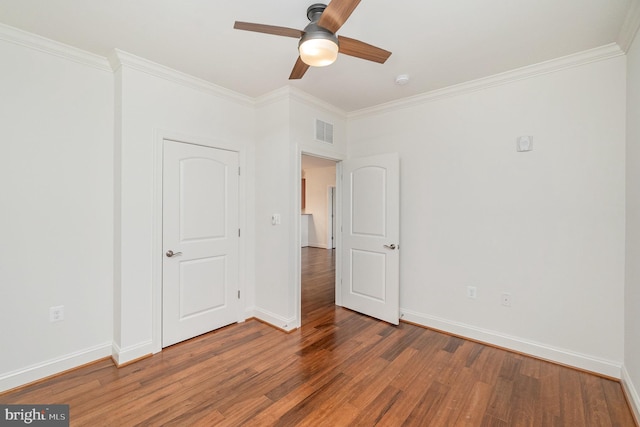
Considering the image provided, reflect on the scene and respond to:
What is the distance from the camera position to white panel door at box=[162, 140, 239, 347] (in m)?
2.77

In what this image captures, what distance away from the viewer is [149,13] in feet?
6.37

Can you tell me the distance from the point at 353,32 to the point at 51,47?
2.37 metres

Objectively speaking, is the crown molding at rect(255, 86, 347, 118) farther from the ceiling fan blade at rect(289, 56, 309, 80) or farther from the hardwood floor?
the hardwood floor

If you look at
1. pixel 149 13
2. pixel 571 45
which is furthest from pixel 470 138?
pixel 149 13

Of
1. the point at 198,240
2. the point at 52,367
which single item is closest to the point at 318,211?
the point at 198,240

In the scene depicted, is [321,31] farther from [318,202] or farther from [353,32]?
A: [318,202]

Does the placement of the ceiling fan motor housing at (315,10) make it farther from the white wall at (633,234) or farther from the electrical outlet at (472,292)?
the electrical outlet at (472,292)

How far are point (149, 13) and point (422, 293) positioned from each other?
3.55m

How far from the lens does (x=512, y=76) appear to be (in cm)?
269

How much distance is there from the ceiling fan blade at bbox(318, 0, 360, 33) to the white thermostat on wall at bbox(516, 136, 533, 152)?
82.0 inches

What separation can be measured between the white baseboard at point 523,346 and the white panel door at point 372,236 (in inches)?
14.9

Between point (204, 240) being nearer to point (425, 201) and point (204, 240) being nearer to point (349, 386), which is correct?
point (349, 386)

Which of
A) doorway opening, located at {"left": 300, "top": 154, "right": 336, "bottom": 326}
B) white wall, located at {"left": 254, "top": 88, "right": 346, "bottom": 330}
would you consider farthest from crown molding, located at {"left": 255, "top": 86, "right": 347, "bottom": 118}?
Answer: doorway opening, located at {"left": 300, "top": 154, "right": 336, "bottom": 326}

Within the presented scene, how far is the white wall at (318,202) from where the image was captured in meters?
8.94
